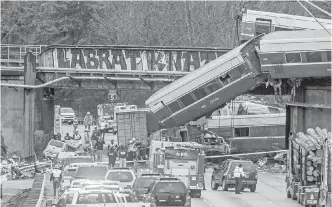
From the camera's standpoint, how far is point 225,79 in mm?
54219

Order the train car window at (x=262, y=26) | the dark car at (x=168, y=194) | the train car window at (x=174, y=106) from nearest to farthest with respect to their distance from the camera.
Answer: the dark car at (x=168, y=194), the train car window at (x=262, y=26), the train car window at (x=174, y=106)

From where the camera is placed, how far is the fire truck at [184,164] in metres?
45.0

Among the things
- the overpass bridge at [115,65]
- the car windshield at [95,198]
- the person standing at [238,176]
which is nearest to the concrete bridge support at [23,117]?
the overpass bridge at [115,65]

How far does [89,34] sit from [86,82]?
37470mm

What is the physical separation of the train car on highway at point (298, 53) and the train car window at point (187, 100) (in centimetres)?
502

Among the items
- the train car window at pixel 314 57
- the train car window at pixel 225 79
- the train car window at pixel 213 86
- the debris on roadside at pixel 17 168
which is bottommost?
the debris on roadside at pixel 17 168

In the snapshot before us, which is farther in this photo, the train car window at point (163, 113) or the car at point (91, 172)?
the train car window at point (163, 113)

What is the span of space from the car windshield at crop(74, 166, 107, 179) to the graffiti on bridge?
16.8 metres

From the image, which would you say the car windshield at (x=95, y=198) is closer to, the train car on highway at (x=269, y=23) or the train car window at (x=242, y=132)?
the train car on highway at (x=269, y=23)

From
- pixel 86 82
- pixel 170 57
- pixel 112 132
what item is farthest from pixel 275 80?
pixel 112 132

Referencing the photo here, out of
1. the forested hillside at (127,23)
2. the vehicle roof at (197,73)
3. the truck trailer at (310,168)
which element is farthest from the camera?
the forested hillside at (127,23)

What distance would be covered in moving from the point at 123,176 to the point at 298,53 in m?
13.3

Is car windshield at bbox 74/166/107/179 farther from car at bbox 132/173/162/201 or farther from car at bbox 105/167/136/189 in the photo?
car at bbox 132/173/162/201

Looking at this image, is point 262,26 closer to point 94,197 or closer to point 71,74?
point 71,74
